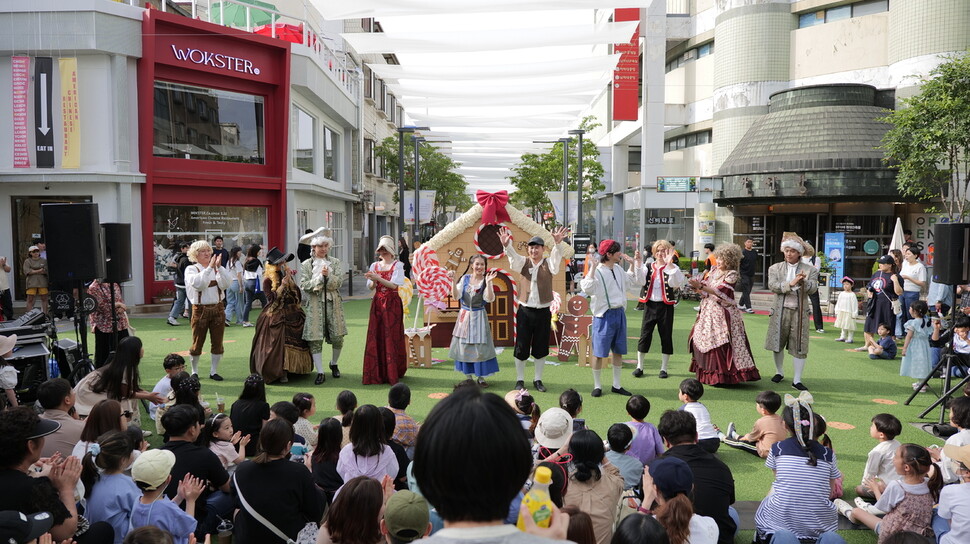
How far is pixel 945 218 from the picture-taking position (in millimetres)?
17188

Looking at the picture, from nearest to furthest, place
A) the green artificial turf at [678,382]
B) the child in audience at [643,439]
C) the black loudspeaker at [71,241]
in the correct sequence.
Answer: the child in audience at [643,439] < the green artificial turf at [678,382] < the black loudspeaker at [71,241]

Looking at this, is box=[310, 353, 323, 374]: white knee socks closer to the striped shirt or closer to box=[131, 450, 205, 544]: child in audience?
box=[131, 450, 205, 544]: child in audience

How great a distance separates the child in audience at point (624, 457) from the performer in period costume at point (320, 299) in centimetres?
480

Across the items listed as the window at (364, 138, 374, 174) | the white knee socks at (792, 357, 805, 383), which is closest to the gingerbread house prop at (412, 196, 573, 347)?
the white knee socks at (792, 357, 805, 383)

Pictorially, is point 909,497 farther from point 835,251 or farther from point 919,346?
point 835,251

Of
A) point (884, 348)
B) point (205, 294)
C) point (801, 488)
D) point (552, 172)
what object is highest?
point (552, 172)

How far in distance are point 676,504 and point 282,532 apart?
1.93 m

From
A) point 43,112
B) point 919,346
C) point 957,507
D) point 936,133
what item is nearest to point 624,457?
point 957,507

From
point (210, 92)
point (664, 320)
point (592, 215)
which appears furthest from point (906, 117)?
point (592, 215)

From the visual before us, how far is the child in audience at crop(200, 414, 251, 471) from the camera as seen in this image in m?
4.59

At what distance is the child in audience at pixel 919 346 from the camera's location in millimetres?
7805

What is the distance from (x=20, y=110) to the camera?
13406mm

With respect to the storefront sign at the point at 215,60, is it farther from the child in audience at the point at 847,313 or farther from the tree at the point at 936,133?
the tree at the point at 936,133

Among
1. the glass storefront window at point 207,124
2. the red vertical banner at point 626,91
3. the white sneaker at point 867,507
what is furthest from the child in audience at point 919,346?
the red vertical banner at point 626,91
